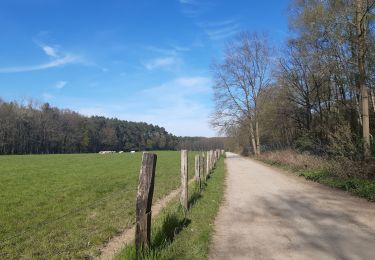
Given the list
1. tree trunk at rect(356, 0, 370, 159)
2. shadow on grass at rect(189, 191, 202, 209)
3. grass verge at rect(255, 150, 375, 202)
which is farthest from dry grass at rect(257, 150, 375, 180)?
shadow on grass at rect(189, 191, 202, 209)

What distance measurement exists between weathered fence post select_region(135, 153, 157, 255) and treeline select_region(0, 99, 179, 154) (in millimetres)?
109944

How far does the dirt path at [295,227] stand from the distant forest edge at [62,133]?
93.1 m

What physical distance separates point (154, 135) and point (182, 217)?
179 metres

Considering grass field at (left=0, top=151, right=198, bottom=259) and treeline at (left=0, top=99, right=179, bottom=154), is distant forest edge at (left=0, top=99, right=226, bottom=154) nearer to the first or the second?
→ treeline at (left=0, top=99, right=179, bottom=154)

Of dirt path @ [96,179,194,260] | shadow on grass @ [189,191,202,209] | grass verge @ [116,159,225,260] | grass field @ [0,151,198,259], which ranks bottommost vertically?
dirt path @ [96,179,194,260]

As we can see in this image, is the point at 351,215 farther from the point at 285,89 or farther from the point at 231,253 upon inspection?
the point at 285,89

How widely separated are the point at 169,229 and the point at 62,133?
409 ft

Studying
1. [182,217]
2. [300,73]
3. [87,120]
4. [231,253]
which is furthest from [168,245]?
[87,120]

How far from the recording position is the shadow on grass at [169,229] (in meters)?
6.52

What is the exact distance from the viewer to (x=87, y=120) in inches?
5679

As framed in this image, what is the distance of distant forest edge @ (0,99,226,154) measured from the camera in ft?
353

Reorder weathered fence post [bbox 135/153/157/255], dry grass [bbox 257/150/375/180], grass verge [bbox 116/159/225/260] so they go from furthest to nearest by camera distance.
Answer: dry grass [bbox 257/150/375/180]
grass verge [bbox 116/159/225/260]
weathered fence post [bbox 135/153/157/255]

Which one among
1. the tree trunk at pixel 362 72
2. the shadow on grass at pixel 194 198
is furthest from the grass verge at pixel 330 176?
the shadow on grass at pixel 194 198

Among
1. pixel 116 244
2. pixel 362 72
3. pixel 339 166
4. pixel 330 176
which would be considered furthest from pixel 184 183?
pixel 362 72
